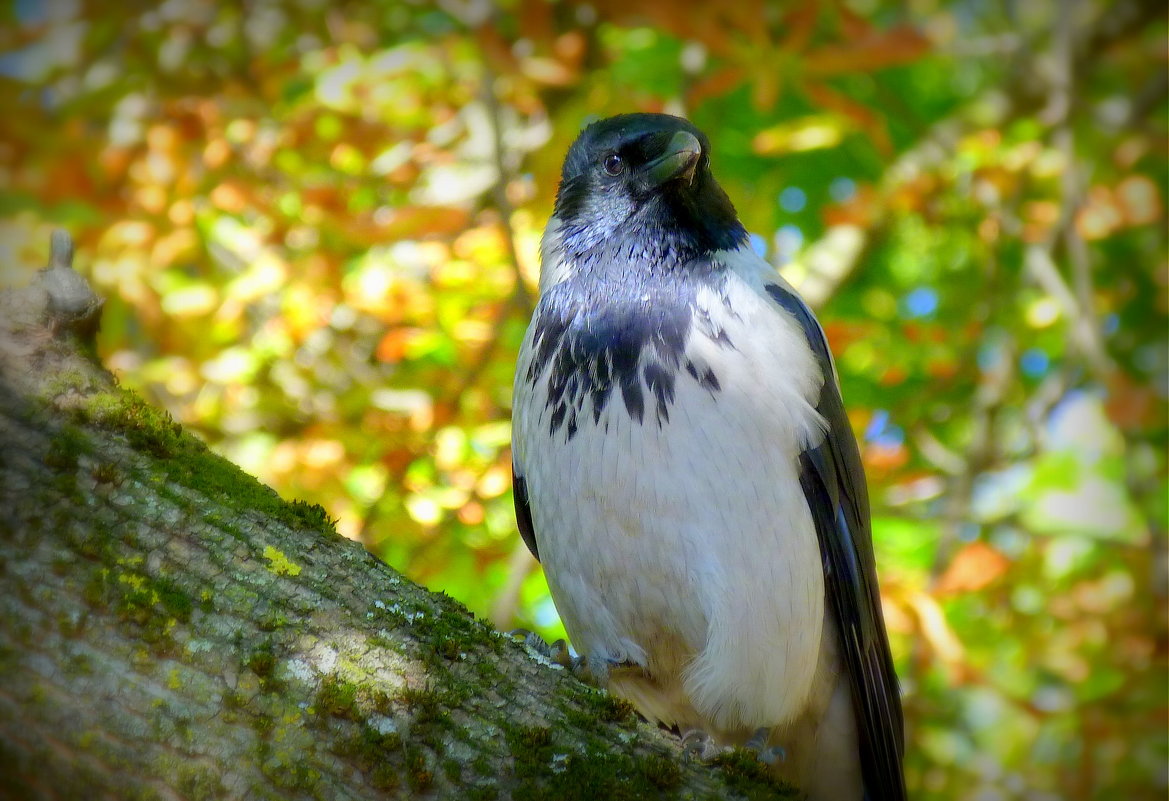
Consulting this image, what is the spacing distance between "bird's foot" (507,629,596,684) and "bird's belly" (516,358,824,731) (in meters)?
0.14

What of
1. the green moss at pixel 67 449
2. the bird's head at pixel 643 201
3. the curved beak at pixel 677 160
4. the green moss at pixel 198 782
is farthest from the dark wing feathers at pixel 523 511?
the green moss at pixel 198 782

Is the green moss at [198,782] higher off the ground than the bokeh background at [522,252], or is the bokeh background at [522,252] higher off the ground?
the bokeh background at [522,252]

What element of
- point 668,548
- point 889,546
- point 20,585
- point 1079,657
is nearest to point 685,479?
point 668,548

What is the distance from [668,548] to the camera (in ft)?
12.0

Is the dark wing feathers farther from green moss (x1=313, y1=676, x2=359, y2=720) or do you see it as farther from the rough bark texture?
green moss (x1=313, y1=676, x2=359, y2=720)

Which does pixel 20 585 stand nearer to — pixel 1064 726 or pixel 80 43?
pixel 80 43

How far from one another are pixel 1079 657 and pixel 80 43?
23.7ft

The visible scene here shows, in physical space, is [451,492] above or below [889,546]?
below

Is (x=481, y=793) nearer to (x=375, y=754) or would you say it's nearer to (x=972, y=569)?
(x=375, y=754)

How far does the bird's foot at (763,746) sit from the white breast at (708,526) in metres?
0.06

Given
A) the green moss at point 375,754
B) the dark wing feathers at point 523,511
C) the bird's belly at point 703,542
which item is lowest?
the green moss at point 375,754

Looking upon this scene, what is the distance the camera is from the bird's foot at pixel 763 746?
379 cm

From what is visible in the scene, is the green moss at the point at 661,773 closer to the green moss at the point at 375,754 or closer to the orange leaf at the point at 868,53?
the green moss at the point at 375,754

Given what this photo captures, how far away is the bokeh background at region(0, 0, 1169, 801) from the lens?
18.9 ft
